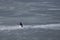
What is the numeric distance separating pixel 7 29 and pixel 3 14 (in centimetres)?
311

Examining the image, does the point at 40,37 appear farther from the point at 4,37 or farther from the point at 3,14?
the point at 3,14

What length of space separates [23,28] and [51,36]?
1.82 meters

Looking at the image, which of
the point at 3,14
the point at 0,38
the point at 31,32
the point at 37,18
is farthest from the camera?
the point at 3,14

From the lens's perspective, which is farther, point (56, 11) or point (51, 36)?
point (56, 11)

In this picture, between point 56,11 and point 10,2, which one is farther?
point 10,2

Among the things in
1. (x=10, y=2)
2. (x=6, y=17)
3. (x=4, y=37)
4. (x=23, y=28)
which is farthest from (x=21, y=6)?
(x=4, y=37)

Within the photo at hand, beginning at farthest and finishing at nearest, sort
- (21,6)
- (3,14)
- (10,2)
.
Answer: (10,2) → (21,6) → (3,14)

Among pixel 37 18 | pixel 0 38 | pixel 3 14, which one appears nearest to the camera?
pixel 0 38

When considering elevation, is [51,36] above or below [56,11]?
below

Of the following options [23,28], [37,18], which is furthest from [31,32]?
[37,18]

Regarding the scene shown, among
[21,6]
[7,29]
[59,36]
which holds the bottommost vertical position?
[59,36]

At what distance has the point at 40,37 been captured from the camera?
29.0 feet

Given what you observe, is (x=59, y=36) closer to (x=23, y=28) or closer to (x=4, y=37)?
(x=23, y=28)

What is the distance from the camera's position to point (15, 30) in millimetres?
9617
